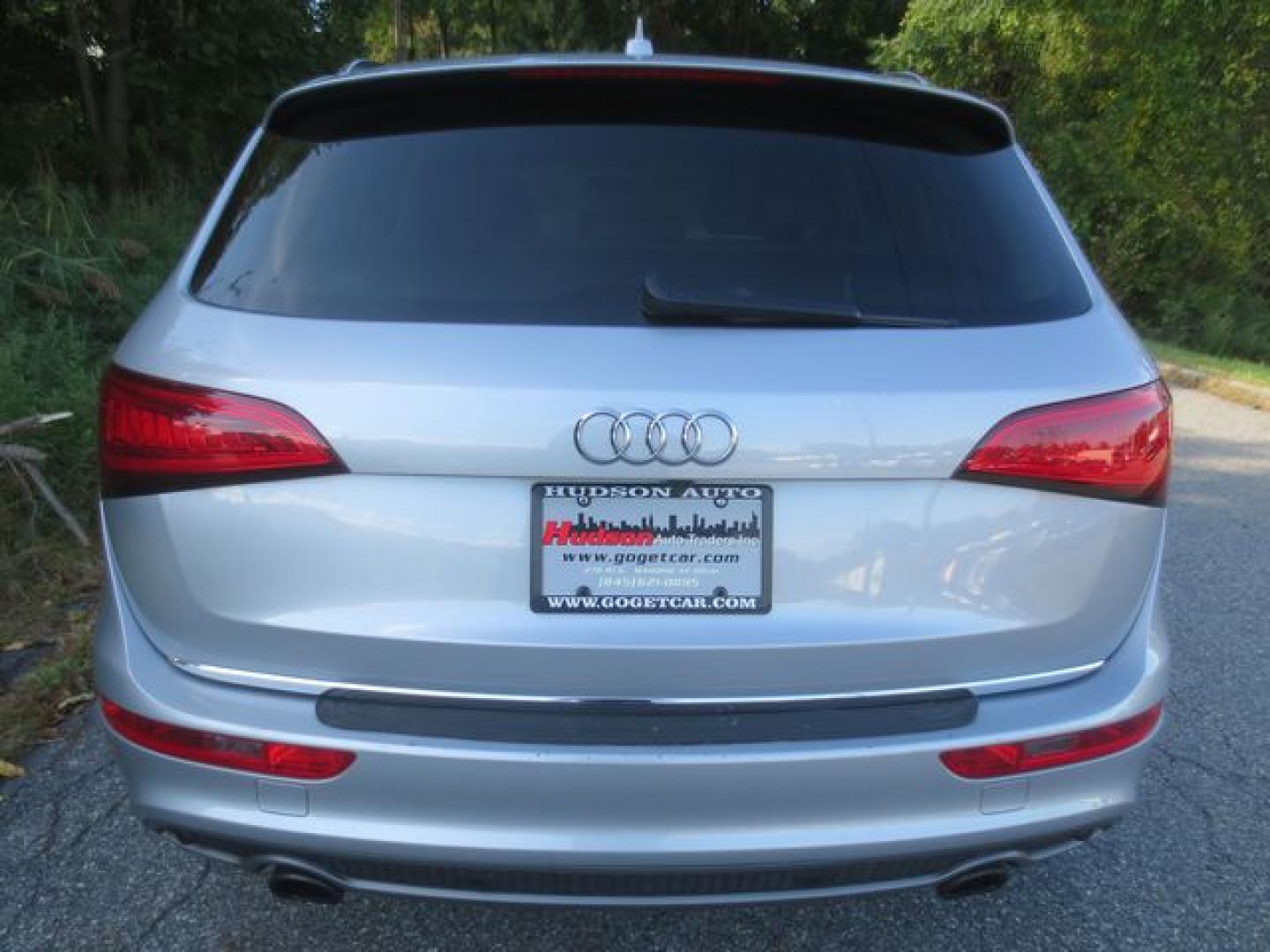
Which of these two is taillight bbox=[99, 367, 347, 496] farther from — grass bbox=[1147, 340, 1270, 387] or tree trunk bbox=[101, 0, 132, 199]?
tree trunk bbox=[101, 0, 132, 199]

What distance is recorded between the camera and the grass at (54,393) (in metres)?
3.61

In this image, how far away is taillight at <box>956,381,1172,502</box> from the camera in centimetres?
177

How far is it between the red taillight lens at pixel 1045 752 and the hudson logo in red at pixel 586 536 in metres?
0.61

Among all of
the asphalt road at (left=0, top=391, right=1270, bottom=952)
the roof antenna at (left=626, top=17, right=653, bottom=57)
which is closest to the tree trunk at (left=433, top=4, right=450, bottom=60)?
the roof antenna at (left=626, top=17, right=653, bottom=57)

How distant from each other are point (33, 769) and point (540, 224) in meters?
2.29

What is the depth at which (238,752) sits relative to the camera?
1800mm

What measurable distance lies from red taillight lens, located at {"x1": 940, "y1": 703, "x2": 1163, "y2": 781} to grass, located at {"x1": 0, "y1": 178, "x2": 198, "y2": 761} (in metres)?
2.72

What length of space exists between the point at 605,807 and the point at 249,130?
11725 mm

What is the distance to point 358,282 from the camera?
1.88m

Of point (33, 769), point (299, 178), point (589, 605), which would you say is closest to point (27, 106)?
point (33, 769)

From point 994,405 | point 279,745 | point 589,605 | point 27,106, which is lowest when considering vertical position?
point 27,106

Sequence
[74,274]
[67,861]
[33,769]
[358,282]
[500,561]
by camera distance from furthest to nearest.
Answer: [74,274]
[33,769]
[67,861]
[358,282]
[500,561]

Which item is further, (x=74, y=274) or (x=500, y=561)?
(x=74, y=274)

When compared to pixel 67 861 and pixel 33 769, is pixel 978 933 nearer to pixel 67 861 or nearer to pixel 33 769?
pixel 67 861
